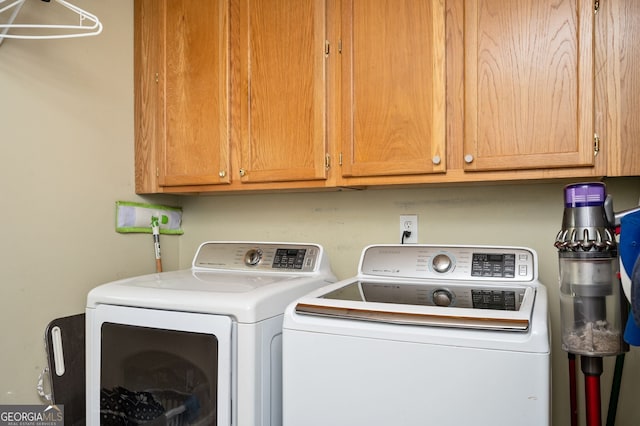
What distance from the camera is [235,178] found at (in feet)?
6.18

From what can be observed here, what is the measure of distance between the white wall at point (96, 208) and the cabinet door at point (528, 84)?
372mm

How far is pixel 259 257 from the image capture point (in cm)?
192

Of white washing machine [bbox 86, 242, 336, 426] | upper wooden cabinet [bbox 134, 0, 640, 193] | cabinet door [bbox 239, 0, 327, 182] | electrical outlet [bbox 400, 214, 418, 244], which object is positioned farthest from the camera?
electrical outlet [bbox 400, 214, 418, 244]

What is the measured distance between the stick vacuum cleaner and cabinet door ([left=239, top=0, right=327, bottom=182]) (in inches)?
36.0

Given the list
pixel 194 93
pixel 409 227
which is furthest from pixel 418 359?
pixel 194 93

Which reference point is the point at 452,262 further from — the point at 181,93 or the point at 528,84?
the point at 181,93

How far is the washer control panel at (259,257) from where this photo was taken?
1.84 metres

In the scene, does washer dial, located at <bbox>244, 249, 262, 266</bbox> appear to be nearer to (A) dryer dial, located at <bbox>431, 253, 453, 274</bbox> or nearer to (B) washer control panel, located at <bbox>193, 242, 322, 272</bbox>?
(B) washer control panel, located at <bbox>193, 242, 322, 272</bbox>

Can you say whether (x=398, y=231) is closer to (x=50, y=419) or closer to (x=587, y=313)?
(x=587, y=313)

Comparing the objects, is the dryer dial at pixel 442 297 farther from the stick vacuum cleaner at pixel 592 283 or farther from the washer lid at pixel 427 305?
the stick vacuum cleaner at pixel 592 283

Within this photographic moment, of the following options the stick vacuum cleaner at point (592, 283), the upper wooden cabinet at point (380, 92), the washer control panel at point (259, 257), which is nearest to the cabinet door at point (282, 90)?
the upper wooden cabinet at point (380, 92)

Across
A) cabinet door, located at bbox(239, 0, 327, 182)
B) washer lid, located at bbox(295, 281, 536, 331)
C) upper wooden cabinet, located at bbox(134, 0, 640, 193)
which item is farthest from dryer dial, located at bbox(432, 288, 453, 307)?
cabinet door, located at bbox(239, 0, 327, 182)

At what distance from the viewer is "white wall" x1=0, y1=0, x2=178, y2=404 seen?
5.06ft

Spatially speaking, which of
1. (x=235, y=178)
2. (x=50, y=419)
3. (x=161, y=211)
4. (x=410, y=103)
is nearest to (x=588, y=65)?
(x=410, y=103)
